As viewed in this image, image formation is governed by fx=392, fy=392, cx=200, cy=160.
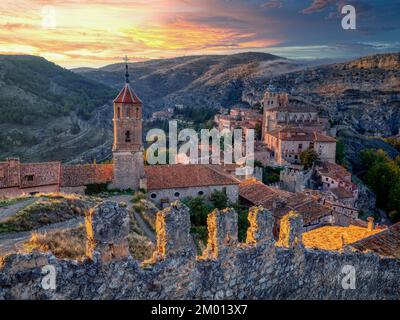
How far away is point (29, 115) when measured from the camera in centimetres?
7431

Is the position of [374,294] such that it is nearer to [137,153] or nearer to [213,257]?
[213,257]

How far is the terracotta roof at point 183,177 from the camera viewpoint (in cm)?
3070

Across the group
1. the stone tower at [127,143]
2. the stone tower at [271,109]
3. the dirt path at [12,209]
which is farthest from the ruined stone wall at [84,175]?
the stone tower at [271,109]

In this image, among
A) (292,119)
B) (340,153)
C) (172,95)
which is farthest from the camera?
(172,95)

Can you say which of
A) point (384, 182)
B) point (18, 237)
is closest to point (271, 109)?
point (384, 182)

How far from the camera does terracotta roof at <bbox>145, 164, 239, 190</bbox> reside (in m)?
30.7

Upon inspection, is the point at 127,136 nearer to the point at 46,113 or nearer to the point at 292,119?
the point at 292,119

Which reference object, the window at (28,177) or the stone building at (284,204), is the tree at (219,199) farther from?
the window at (28,177)

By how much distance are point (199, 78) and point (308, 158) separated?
128547 millimetres

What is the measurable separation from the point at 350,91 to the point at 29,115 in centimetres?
8784

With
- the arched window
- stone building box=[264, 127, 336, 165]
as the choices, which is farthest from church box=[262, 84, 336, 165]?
the arched window

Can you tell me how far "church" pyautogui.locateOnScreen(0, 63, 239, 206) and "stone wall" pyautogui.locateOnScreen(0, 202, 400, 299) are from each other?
22.6 m

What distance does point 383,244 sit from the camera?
13672 mm
